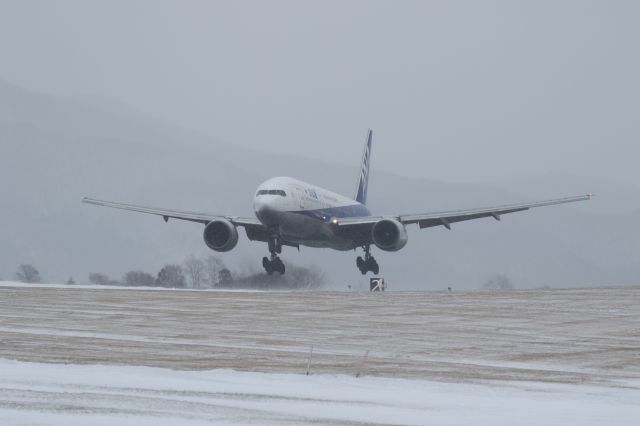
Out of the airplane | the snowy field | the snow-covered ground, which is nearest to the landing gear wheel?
the airplane

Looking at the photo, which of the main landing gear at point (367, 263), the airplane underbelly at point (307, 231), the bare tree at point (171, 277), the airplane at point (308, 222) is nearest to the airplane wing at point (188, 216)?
the airplane at point (308, 222)

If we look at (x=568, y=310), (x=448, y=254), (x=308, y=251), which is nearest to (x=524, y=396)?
(x=568, y=310)

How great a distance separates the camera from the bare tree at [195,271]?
70.8 meters

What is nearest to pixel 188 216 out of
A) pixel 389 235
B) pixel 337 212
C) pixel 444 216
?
pixel 337 212

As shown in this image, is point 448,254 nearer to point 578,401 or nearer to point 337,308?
point 337,308

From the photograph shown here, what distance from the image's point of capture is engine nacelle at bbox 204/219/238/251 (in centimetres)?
6706

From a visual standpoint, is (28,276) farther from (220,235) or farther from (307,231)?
(307,231)

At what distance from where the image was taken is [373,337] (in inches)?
1137

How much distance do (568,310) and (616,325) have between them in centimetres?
560

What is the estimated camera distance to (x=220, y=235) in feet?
221

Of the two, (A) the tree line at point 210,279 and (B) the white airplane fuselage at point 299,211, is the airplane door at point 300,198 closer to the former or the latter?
(B) the white airplane fuselage at point 299,211

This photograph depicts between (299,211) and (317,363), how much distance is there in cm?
4299

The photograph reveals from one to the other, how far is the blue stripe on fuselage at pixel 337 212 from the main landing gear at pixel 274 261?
9.45ft

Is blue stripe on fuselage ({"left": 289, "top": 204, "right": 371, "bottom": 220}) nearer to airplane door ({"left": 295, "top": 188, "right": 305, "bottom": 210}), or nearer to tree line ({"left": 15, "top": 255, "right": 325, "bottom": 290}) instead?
airplane door ({"left": 295, "top": 188, "right": 305, "bottom": 210})
